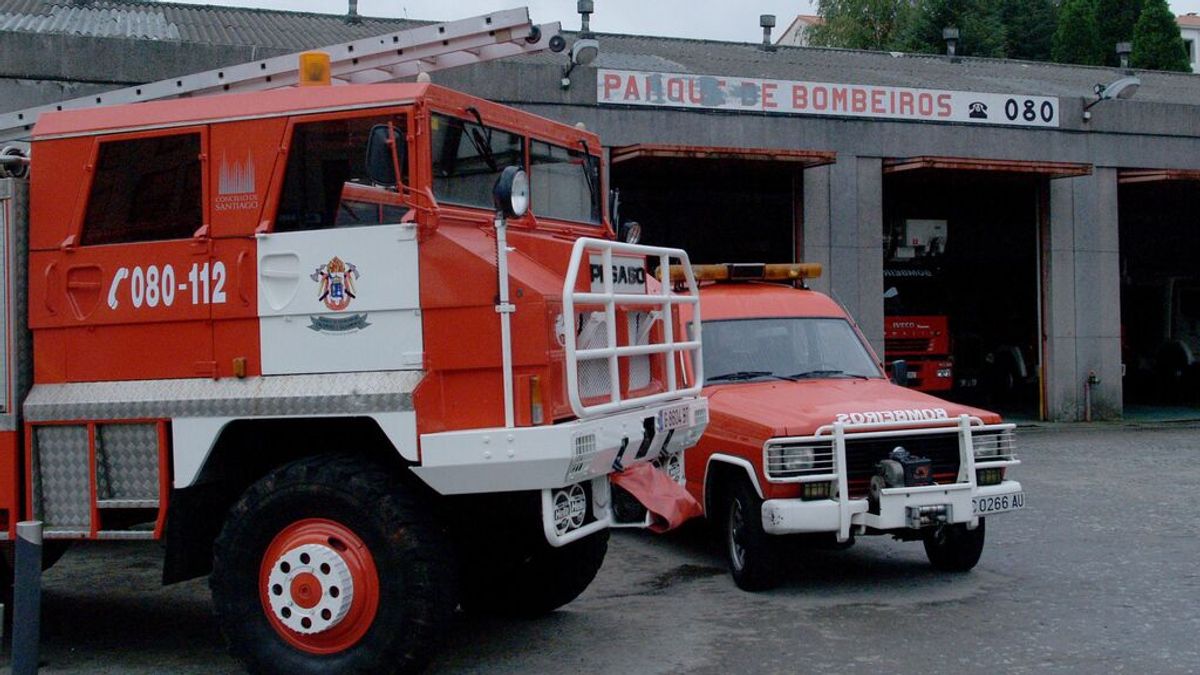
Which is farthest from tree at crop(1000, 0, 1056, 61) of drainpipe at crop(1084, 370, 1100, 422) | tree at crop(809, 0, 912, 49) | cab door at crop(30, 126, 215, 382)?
cab door at crop(30, 126, 215, 382)

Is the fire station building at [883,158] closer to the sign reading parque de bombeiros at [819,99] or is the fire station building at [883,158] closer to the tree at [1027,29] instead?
the sign reading parque de bombeiros at [819,99]

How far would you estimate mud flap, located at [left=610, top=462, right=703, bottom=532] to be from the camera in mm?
6656

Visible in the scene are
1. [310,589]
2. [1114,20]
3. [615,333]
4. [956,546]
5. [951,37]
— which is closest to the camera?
[310,589]

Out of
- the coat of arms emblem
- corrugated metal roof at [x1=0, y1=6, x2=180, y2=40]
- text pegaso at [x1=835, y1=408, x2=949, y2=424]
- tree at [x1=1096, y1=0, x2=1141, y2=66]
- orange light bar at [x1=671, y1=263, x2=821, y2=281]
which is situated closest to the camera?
the coat of arms emblem

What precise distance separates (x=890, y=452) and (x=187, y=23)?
53.5 feet

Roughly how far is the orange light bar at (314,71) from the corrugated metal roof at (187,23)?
439 inches

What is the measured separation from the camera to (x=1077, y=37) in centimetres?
5194

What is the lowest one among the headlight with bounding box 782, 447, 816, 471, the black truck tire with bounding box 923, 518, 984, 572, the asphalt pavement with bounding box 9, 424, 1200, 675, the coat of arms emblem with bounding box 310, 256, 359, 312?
the asphalt pavement with bounding box 9, 424, 1200, 675

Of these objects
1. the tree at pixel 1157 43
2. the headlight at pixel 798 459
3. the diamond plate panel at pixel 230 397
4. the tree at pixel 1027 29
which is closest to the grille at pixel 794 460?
the headlight at pixel 798 459

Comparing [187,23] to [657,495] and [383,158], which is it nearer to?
[383,158]

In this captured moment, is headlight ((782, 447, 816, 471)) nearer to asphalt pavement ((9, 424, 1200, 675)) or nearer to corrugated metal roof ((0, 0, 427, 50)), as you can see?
asphalt pavement ((9, 424, 1200, 675))

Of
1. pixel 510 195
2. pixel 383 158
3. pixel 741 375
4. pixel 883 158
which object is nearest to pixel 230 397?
pixel 383 158

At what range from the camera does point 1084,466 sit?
613 inches

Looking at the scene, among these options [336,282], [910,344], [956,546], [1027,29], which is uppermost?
[1027,29]
